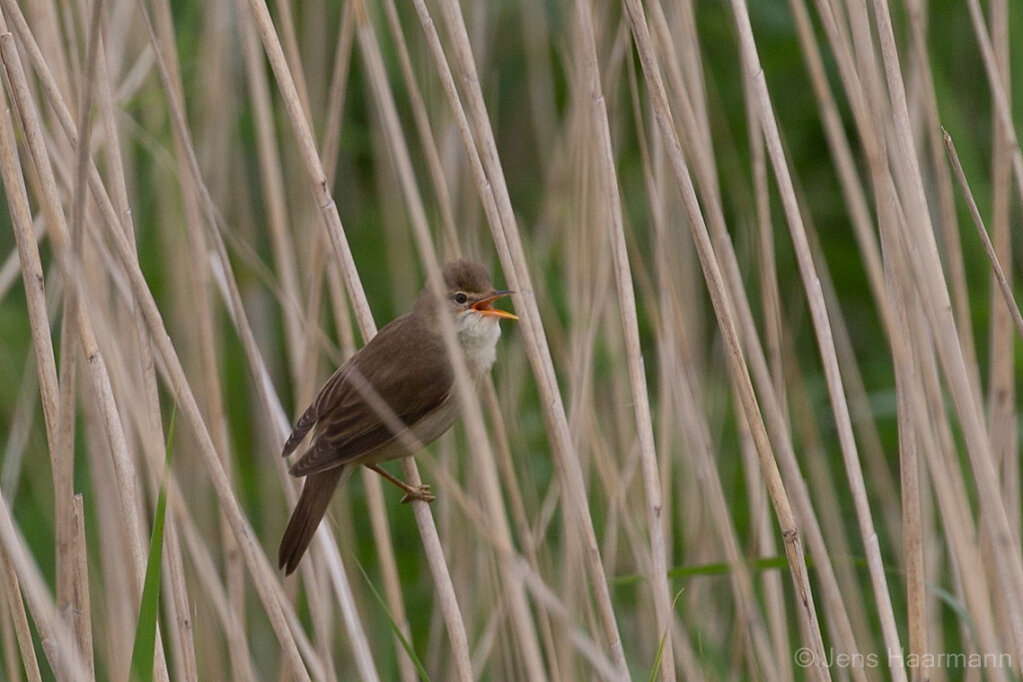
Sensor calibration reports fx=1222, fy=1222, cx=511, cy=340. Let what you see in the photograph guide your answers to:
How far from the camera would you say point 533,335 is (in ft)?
7.68

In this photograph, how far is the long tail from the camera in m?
2.66

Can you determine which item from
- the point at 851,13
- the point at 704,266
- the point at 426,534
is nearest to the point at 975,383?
the point at 704,266

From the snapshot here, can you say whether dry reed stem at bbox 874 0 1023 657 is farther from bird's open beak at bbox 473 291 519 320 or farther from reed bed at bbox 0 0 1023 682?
bird's open beak at bbox 473 291 519 320

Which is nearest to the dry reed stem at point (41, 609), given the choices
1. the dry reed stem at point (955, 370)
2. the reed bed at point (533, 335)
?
the reed bed at point (533, 335)

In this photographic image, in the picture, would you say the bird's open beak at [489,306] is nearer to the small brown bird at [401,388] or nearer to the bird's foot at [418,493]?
the small brown bird at [401,388]

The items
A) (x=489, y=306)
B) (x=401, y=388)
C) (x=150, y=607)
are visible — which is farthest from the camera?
(x=489, y=306)

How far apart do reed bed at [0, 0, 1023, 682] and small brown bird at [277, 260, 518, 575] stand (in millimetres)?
104

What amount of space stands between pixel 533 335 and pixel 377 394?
0.65 metres

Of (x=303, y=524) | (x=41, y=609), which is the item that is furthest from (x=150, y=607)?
(x=303, y=524)

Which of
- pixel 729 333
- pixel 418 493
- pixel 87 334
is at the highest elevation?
pixel 87 334

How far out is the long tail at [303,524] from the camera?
105 inches

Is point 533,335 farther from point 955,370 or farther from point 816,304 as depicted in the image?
point 955,370

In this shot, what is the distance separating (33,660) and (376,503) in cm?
85

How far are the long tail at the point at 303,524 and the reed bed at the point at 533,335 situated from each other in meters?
0.05
